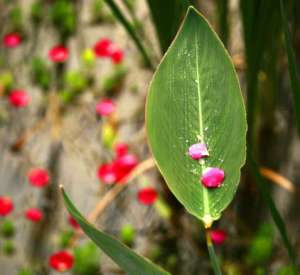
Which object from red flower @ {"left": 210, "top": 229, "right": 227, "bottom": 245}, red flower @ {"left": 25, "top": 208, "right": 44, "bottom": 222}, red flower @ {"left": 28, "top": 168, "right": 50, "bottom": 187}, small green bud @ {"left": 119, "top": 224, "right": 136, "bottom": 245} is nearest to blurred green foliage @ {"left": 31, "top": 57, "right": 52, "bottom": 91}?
red flower @ {"left": 28, "top": 168, "right": 50, "bottom": 187}

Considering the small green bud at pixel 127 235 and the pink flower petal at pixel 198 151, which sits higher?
the pink flower petal at pixel 198 151

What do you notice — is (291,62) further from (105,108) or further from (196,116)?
(105,108)

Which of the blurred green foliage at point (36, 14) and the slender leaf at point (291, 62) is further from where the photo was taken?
the blurred green foliage at point (36, 14)

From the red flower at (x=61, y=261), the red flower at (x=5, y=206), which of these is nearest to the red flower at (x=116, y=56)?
the red flower at (x=5, y=206)

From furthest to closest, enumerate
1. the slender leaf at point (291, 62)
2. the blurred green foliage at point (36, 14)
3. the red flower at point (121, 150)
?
the blurred green foliage at point (36, 14) → the red flower at point (121, 150) → the slender leaf at point (291, 62)

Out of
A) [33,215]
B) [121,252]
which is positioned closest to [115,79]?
[33,215]

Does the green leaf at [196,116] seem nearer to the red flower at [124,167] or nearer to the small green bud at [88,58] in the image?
the red flower at [124,167]

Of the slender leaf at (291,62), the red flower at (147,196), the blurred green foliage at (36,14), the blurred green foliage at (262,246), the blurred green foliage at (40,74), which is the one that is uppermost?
the slender leaf at (291,62)
